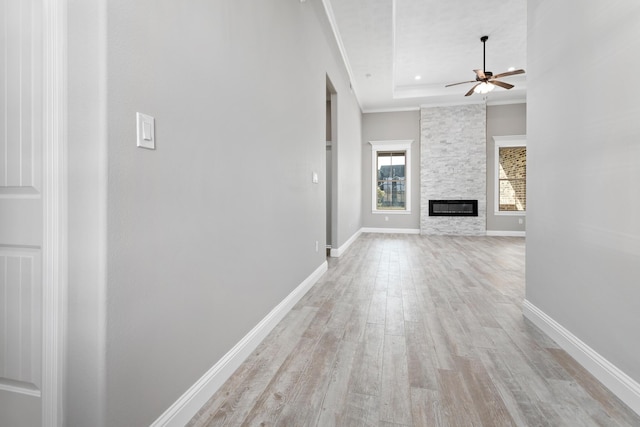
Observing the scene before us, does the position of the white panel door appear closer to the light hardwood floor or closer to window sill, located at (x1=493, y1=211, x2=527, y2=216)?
the light hardwood floor

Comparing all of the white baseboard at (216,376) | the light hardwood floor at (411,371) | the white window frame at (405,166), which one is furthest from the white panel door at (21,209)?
the white window frame at (405,166)

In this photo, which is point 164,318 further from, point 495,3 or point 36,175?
point 495,3

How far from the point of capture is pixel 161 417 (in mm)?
1297

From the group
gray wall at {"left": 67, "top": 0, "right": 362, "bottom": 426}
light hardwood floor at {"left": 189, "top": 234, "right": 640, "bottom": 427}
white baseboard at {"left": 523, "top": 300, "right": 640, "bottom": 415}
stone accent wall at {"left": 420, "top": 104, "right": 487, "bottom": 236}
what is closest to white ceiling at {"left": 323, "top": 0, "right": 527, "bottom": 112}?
stone accent wall at {"left": 420, "top": 104, "right": 487, "bottom": 236}

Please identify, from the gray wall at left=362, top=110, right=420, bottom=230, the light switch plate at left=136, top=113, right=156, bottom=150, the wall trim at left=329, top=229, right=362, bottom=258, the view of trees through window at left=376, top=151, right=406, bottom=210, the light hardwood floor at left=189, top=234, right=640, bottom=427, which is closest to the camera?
the light switch plate at left=136, top=113, right=156, bottom=150

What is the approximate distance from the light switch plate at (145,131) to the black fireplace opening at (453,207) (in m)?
8.09

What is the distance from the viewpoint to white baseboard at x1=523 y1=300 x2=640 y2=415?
5.01 feet

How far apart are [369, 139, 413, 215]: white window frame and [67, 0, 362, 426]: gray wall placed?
6.68 m

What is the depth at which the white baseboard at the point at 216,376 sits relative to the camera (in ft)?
4.51

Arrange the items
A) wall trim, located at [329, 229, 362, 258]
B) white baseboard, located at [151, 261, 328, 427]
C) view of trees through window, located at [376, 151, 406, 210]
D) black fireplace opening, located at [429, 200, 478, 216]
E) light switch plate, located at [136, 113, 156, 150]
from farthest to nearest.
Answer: view of trees through window, located at [376, 151, 406, 210] → black fireplace opening, located at [429, 200, 478, 216] → wall trim, located at [329, 229, 362, 258] → white baseboard, located at [151, 261, 328, 427] → light switch plate, located at [136, 113, 156, 150]

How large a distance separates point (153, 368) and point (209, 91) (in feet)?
4.15

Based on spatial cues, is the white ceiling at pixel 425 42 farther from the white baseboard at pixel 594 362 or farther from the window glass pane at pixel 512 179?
the white baseboard at pixel 594 362

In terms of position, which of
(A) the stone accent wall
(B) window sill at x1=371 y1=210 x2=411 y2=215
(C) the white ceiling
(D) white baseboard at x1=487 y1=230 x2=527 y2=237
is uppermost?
(C) the white ceiling

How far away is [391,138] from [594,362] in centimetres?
767
